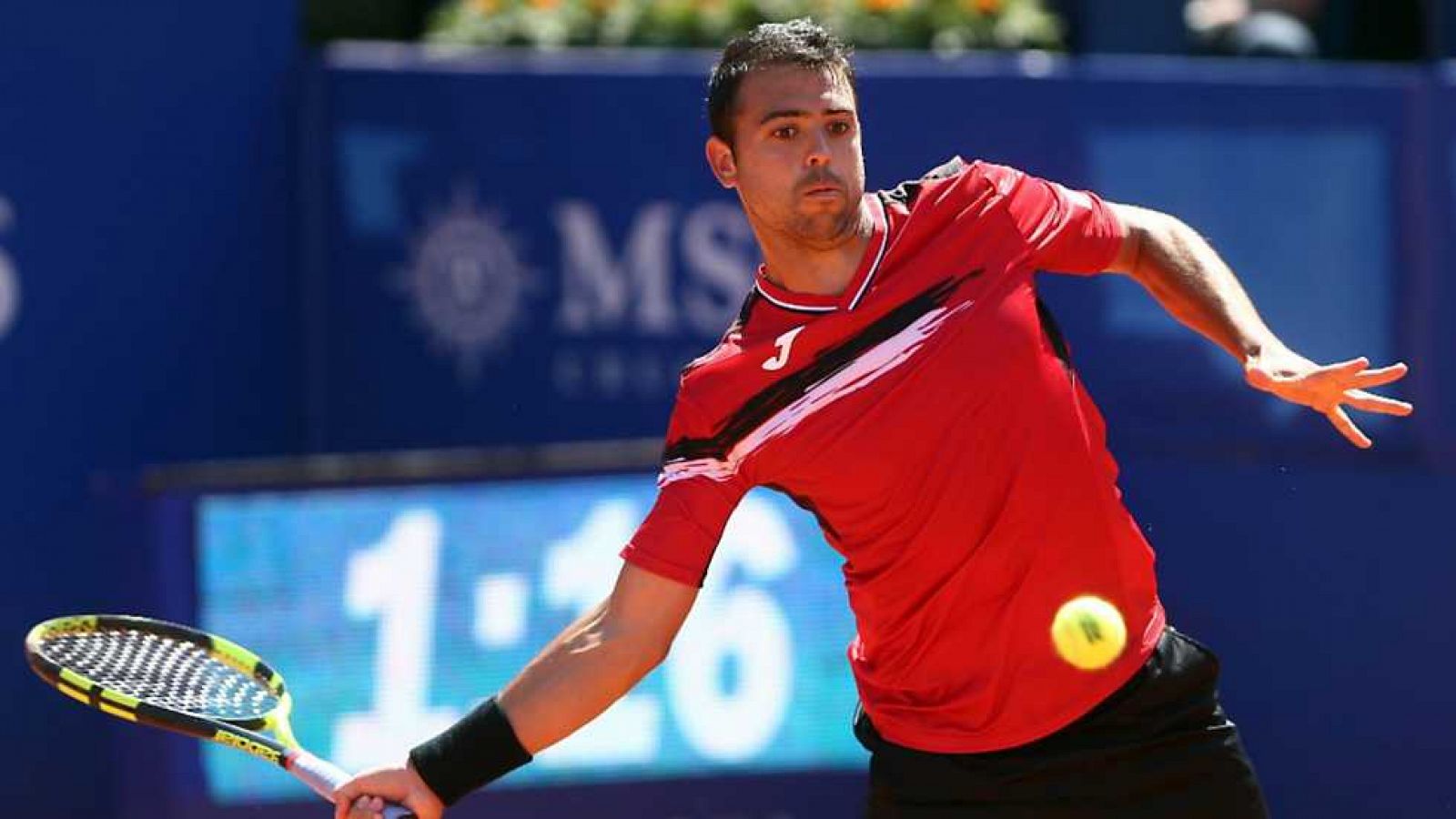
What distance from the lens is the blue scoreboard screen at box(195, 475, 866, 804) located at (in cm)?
611

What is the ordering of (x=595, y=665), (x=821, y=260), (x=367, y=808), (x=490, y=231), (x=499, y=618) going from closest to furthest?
(x=367, y=808) → (x=595, y=665) → (x=821, y=260) → (x=499, y=618) → (x=490, y=231)

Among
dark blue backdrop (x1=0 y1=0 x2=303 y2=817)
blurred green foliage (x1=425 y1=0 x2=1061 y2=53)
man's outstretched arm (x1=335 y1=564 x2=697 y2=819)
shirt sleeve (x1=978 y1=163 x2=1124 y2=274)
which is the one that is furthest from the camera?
blurred green foliage (x1=425 y1=0 x2=1061 y2=53)

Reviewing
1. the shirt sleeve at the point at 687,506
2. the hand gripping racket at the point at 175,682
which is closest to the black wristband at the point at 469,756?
the hand gripping racket at the point at 175,682

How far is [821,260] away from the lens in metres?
4.11

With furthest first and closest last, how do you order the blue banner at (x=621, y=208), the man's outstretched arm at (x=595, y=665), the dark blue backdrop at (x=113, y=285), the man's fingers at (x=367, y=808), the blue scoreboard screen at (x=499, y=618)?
the blue banner at (x=621, y=208)
the dark blue backdrop at (x=113, y=285)
the blue scoreboard screen at (x=499, y=618)
the man's outstretched arm at (x=595, y=665)
the man's fingers at (x=367, y=808)

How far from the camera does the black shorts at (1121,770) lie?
4008mm

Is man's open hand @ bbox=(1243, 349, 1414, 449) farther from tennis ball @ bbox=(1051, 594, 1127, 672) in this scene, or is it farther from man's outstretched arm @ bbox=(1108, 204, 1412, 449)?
tennis ball @ bbox=(1051, 594, 1127, 672)

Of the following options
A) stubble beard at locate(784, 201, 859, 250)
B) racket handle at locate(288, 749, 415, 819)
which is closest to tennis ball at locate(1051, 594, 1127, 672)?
stubble beard at locate(784, 201, 859, 250)

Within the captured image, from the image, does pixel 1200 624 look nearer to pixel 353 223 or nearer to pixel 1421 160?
pixel 1421 160

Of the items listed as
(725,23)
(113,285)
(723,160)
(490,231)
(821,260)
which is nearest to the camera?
(821,260)

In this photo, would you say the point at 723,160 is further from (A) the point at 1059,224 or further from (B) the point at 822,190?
(A) the point at 1059,224

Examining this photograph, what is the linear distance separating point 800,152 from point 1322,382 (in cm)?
91

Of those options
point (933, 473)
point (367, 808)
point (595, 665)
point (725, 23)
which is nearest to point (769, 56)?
point (933, 473)

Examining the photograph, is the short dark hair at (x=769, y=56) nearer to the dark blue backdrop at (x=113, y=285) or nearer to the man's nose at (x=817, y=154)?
the man's nose at (x=817, y=154)
